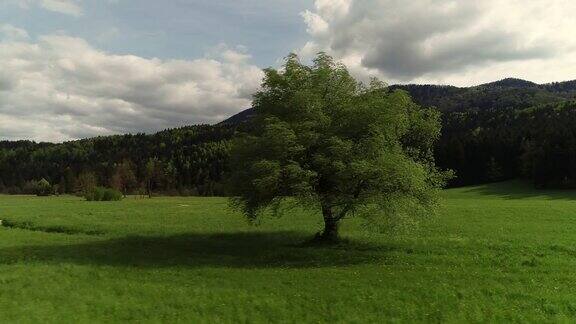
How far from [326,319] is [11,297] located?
1840 cm

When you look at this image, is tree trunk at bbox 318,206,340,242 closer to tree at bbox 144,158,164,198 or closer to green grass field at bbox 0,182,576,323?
green grass field at bbox 0,182,576,323

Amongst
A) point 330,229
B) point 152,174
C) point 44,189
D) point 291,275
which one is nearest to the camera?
A: point 291,275

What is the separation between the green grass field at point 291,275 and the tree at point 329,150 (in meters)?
4.45

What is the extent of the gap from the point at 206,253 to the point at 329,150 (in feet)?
45.9

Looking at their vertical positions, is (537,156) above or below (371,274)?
above

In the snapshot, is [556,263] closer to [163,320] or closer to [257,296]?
[257,296]

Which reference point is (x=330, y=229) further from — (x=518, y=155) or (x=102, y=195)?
(x=518, y=155)

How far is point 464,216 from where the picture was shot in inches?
2346

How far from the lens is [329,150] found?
1432 inches

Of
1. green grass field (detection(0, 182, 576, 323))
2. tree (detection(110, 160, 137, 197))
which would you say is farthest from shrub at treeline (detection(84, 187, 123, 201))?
green grass field (detection(0, 182, 576, 323))

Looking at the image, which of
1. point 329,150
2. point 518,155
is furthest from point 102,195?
point 518,155

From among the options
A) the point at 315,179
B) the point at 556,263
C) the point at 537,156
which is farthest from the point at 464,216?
the point at 537,156

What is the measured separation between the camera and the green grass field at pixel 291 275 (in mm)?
23391

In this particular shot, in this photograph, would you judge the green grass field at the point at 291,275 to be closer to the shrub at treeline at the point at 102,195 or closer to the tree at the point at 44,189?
the shrub at treeline at the point at 102,195
